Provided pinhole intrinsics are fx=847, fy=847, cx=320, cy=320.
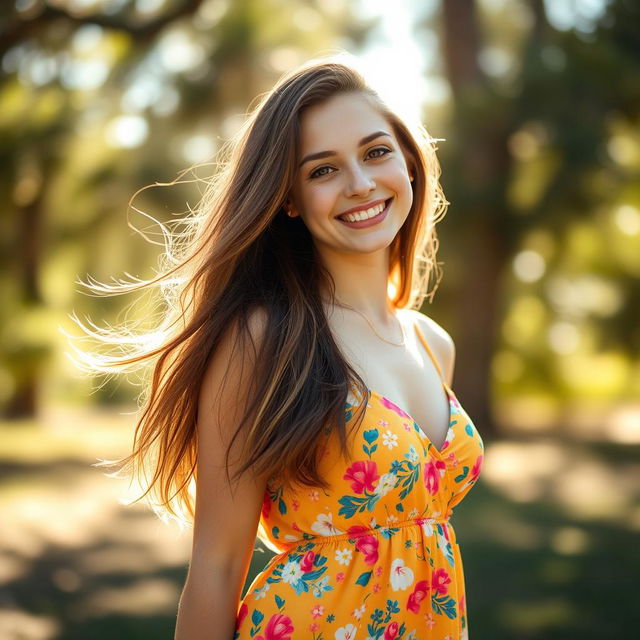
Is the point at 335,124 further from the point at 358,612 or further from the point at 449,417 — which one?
the point at 358,612

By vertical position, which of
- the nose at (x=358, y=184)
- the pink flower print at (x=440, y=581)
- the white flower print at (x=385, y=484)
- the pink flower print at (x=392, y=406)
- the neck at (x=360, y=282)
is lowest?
the pink flower print at (x=440, y=581)

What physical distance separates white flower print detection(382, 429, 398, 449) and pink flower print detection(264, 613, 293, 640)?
403mm

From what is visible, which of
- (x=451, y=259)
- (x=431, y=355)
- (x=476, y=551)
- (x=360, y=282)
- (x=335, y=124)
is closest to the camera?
(x=335, y=124)

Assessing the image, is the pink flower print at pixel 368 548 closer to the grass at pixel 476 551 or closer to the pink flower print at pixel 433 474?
the pink flower print at pixel 433 474

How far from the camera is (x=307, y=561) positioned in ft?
5.75

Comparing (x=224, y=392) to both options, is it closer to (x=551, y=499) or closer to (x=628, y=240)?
(x=551, y=499)

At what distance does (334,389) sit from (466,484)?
0.44m

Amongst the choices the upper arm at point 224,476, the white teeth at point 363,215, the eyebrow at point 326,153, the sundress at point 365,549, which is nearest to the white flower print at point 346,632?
the sundress at point 365,549

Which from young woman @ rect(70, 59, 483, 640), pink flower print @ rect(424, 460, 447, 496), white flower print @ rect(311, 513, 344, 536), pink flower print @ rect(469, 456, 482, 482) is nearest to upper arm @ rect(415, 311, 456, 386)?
young woman @ rect(70, 59, 483, 640)

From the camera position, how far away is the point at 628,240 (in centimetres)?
993

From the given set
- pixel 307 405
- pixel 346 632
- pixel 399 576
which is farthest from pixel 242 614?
pixel 307 405

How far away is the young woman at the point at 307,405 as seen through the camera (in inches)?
67.0

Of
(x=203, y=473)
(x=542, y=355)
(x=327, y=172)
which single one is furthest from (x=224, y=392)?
(x=542, y=355)

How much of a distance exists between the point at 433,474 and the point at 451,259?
773cm
